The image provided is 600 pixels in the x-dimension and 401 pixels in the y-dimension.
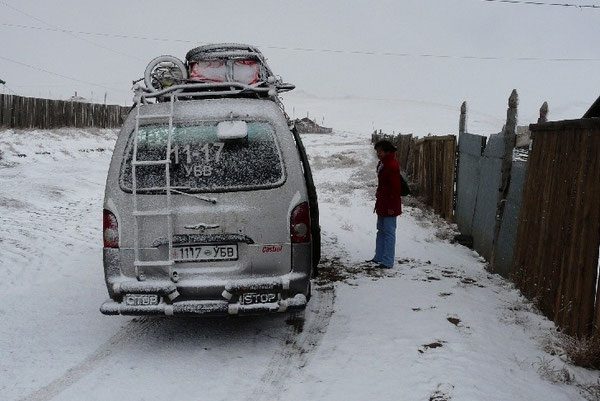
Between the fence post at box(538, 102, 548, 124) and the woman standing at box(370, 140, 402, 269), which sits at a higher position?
the fence post at box(538, 102, 548, 124)

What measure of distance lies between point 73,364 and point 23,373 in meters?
0.37

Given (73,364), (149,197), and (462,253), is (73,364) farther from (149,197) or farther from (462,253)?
(462,253)

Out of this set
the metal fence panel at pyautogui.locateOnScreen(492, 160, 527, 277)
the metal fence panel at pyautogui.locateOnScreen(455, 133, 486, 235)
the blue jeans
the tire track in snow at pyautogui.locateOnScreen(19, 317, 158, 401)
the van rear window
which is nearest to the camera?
the tire track in snow at pyautogui.locateOnScreen(19, 317, 158, 401)

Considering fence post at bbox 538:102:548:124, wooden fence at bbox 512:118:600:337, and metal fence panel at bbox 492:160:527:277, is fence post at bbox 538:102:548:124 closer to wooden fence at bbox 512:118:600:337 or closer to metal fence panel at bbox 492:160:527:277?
metal fence panel at bbox 492:160:527:277

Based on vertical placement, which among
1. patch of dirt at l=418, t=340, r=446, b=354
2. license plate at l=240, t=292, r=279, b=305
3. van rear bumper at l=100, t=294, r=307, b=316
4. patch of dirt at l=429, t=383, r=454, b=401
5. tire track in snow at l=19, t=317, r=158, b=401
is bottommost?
tire track in snow at l=19, t=317, r=158, b=401

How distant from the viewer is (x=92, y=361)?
14.7 feet

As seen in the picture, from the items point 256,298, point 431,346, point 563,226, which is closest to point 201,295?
point 256,298

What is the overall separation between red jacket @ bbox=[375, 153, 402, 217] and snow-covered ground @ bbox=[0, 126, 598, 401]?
86 centimetres

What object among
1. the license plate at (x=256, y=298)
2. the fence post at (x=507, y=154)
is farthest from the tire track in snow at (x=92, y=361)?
the fence post at (x=507, y=154)

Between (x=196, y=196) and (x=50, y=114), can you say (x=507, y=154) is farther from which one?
(x=50, y=114)

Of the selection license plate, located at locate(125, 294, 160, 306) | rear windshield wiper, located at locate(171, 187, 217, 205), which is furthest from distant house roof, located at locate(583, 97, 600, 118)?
license plate, located at locate(125, 294, 160, 306)

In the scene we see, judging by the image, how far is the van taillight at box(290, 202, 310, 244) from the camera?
461 centimetres

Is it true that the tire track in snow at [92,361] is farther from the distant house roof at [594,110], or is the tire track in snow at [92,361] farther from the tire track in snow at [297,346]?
the distant house roof at [594,110]

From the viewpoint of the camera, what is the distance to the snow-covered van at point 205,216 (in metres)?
4.48
